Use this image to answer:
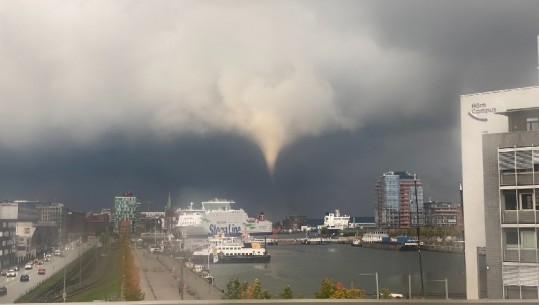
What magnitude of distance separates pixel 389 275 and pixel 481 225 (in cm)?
240

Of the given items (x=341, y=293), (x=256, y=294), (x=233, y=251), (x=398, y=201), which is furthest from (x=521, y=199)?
(x=233, y=251)

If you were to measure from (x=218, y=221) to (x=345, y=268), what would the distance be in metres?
4.31

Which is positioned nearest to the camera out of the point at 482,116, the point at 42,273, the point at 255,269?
the point at 42,273

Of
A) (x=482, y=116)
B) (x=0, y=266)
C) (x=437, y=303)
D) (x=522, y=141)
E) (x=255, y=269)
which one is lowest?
(x=255, y=269)

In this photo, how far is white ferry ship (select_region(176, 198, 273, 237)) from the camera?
12723 millimetres

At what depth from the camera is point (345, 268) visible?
12.6 meters

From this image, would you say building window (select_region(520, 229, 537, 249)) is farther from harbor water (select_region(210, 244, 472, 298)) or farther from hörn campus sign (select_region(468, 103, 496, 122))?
hörn campus sign (select_region(468, 103, 496, 122))

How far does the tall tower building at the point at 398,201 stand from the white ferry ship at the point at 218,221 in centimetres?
332

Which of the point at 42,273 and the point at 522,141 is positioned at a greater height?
the point at 522,141

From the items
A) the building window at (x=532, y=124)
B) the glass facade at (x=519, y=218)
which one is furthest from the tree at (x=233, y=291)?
the building window at (x=532, y=124)

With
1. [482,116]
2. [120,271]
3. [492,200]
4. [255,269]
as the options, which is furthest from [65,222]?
[482,116]

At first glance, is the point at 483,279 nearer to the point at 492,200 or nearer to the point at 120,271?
the point at 492,200

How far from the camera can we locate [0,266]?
7.10 meters

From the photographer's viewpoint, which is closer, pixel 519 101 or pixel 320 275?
pixel 519 101
